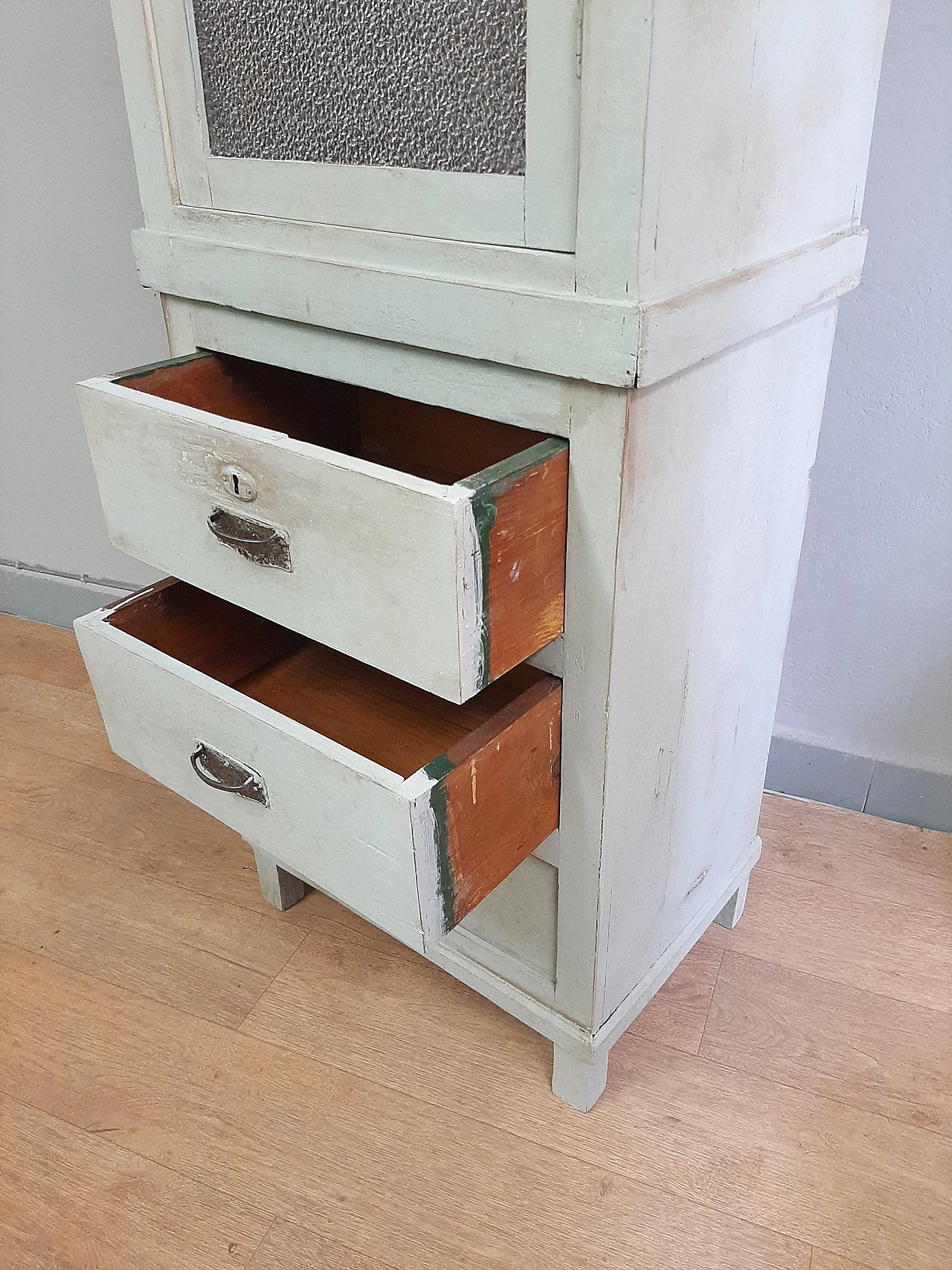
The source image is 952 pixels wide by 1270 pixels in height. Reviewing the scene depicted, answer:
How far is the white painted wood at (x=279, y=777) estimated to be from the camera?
619 millimetres

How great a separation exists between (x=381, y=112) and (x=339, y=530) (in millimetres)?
264

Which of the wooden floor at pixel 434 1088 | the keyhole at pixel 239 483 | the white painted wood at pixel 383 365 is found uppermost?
the white painted wood at pixel 383 365

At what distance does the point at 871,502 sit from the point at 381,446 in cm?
53

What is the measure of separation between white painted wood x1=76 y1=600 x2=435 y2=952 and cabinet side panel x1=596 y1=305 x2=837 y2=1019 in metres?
0.17

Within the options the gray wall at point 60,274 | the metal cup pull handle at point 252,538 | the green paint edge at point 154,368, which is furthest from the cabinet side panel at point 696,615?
the gray wall at point 60,274

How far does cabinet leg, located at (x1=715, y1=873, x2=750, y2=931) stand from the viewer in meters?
1.06

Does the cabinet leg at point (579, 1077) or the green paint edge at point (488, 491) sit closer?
the green paint edge at point (488, 491)

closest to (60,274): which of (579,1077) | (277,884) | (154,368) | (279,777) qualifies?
(154,368)

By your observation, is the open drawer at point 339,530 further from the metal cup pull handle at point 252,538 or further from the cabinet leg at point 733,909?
the cabinet leg at point 733,909

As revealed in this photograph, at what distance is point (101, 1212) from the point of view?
81 centimetres

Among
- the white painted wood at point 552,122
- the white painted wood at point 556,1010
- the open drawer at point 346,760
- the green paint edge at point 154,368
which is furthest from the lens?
the white painted wood at point 556,1010

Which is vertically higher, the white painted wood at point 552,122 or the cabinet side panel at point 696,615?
the white painted wood at point 552,122

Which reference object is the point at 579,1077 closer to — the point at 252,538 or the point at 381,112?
the point at 252,538

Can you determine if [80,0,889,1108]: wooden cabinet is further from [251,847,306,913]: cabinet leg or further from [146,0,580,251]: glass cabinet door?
[251,847,306,913]: cabinet leg
